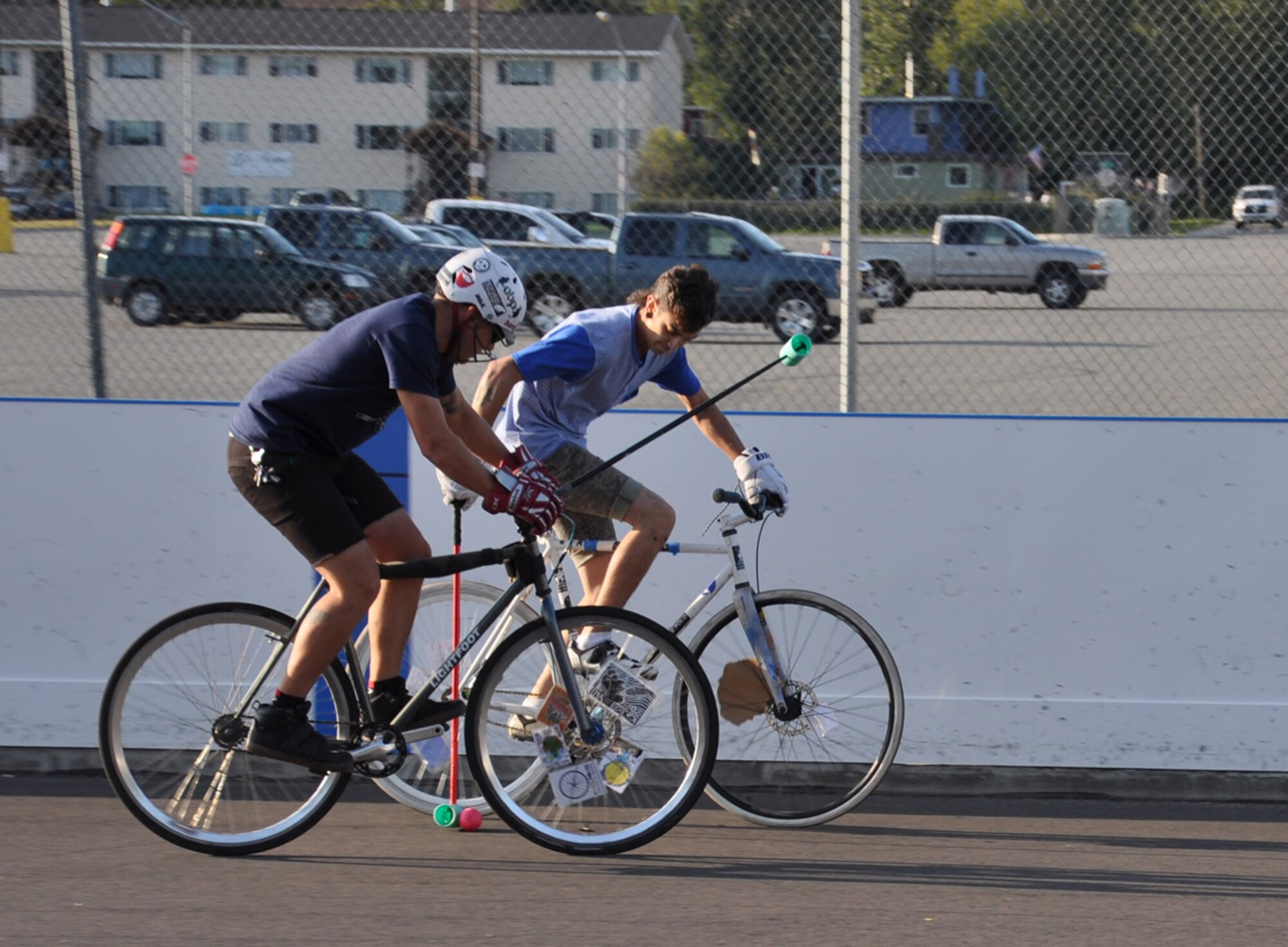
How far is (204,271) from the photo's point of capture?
5.95 m

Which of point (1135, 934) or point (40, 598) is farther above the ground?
point (40, 598)

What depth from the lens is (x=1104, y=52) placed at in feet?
18.9

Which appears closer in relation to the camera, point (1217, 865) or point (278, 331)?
point (1217, 865)

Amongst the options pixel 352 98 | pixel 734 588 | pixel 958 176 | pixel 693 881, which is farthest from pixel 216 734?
pixel 958 176

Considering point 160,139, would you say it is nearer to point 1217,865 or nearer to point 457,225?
point 457,225

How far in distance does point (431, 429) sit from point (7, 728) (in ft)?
7.48

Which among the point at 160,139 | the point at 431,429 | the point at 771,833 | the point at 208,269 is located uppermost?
the point at 160,139

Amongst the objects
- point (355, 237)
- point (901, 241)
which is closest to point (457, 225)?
point (355, 237)

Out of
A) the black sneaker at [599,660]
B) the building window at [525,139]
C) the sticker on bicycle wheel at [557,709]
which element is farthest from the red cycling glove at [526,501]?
the building window at [525,139]

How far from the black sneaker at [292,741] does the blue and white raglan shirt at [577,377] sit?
109 centimetres

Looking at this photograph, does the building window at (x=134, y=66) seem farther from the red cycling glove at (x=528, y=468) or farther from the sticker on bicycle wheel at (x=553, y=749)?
the sticker on bicycle wheel at (x=553, y=749)

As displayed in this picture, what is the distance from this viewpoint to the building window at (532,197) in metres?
5.81

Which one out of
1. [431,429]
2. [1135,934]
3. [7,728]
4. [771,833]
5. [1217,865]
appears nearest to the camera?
[1135,934]

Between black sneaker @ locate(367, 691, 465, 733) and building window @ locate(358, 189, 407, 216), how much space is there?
6.49 feet
